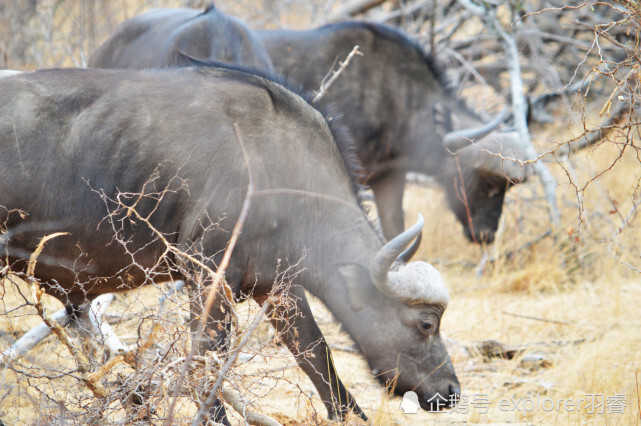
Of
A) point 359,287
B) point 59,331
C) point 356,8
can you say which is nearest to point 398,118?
point 356,8

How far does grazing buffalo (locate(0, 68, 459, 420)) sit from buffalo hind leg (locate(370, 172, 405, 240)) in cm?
277

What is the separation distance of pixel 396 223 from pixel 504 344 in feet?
6.54

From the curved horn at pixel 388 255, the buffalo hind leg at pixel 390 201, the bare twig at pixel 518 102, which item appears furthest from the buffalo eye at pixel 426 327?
the bare twig at pixel 518 102

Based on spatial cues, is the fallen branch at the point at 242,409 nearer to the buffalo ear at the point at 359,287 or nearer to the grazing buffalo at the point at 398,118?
the buffalo ear at the point at 359,287

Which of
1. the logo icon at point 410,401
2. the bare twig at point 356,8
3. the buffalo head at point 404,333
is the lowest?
the logo icon at point 410,401

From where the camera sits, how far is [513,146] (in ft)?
20.2

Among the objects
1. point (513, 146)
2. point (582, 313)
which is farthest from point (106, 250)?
point (513, 146)

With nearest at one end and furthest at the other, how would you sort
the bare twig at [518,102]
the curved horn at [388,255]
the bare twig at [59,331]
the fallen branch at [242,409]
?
the bare twig at [59,331], the fallen branch at [242,409], the curved horn at [388,255], the bare twig at [518,102]

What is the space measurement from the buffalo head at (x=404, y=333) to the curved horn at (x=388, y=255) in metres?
0.05

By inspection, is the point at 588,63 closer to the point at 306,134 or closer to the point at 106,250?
the point at 306,134

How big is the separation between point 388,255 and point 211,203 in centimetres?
87

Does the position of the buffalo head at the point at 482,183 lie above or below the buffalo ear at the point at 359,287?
→ below

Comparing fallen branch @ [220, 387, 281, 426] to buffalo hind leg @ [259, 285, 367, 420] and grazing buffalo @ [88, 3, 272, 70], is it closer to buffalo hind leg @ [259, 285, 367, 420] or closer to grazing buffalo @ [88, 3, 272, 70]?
buffalo hind leg @ [259, 285, 367, 420]

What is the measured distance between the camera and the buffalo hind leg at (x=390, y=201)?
641 centimetres
